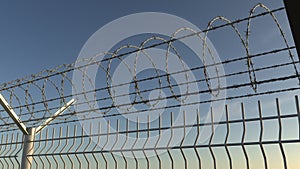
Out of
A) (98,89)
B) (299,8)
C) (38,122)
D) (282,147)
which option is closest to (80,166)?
(98,89)

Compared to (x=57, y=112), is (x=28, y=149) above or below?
below

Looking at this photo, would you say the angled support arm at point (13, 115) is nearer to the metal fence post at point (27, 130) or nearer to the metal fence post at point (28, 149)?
the metal fence post at point (27, 130)

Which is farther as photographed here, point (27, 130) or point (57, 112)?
point (27, 130)

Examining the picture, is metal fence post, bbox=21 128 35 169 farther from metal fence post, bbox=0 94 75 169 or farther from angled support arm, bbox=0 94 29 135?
angled support arm, bbox=0 94 29 135

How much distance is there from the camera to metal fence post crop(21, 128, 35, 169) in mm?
6520

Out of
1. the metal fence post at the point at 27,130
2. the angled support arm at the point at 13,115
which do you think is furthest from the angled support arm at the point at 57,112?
the angled support arm at the point at 13,115

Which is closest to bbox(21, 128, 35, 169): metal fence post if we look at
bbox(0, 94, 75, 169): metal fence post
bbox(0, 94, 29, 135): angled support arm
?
bbox(0, 94, 75, 169): metal fence post

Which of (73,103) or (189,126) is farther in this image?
(73,103)

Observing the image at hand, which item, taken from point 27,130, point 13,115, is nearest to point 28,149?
point 27,130

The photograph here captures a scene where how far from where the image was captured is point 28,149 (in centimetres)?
668

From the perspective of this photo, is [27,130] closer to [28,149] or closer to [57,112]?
[28,149]

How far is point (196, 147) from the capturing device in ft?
13.4

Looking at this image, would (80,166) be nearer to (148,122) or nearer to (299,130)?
(148,122)

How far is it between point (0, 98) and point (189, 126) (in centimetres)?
469
